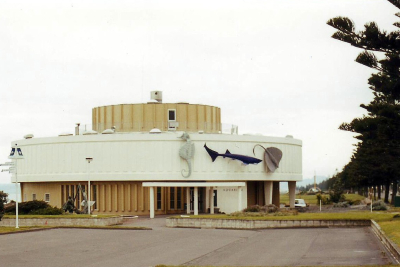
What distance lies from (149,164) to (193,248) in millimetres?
25470

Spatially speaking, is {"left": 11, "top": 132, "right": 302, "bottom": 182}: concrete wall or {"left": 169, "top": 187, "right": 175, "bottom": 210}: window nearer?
{"left": 11, "top": 132, "right": 302, "bottom": 182}: concrete wall

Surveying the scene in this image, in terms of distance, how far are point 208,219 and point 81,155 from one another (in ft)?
56.2

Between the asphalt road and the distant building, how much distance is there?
1650cm

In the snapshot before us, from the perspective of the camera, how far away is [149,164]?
1891 inches

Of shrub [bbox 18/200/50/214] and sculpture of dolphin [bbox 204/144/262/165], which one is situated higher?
sculpture of dolphin [bbox 204/144/262/165]

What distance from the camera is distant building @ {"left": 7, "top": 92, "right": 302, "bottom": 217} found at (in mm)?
48031

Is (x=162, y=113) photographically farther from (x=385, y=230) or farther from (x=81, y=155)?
(x=385, y=230)

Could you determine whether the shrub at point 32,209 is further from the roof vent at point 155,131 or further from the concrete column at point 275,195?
the concrete column at point 275,195

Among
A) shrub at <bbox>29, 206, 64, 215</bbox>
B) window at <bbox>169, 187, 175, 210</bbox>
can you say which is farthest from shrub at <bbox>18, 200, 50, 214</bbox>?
window at <bbox>169, 187, 175, 210</bbox>

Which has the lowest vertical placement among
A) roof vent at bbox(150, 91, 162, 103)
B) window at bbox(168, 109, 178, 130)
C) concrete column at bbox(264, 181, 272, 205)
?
concrete column at bbox(264, 181, 272, 205)

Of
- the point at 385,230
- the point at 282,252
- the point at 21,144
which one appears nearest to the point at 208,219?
the point at 385,230

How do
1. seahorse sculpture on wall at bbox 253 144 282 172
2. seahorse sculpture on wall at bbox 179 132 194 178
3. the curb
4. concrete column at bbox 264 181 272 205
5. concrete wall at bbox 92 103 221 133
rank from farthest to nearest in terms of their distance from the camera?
concrete column at bbox 264 181 272 205
concrete wall at bbox 92 103 221 133
seahorse sculpture on wall at bbox 253 144 282 172
seahorse sculpture on wall at bbox 179 132 194 178
the curb

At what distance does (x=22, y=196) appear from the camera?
5541 cm

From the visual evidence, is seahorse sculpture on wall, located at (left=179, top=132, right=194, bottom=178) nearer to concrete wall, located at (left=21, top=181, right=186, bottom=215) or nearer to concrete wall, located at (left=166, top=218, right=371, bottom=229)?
concrete wall, located at (left=21, top=181, right=186, bottom=215)
